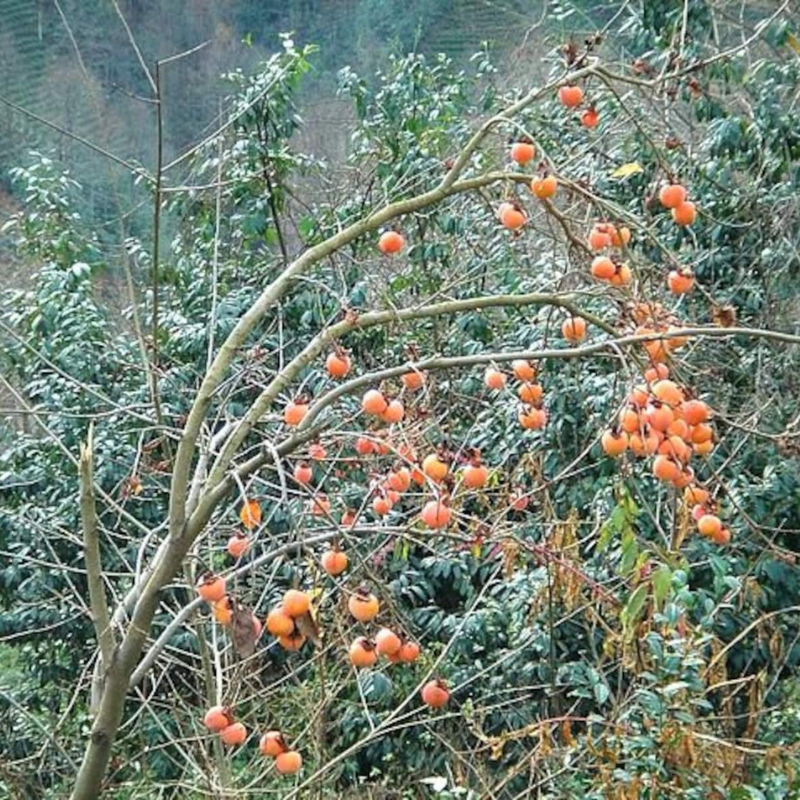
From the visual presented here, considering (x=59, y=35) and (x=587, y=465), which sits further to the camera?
(x=59, y=35)

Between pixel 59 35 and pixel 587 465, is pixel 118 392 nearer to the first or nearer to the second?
pixel 587 465

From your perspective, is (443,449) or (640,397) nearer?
(640,397)

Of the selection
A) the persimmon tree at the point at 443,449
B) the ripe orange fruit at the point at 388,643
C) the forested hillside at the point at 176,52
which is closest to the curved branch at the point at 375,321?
the persimmon tree at the point at 443,449

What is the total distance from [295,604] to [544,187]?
27.5 inches

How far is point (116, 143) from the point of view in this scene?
5.94m

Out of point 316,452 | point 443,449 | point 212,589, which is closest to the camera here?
point 212,589

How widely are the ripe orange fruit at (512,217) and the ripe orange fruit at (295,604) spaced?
2.24ft

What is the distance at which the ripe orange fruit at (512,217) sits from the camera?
6.52 feet

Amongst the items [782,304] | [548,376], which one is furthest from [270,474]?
[782,304]

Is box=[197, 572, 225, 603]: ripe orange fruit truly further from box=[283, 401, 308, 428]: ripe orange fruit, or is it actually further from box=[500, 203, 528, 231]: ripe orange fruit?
box=[500, 203, 528, 231]: ripe orange fruit

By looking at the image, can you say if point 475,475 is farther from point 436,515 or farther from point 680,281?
point 680,281

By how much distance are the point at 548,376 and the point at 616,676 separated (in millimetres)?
1008

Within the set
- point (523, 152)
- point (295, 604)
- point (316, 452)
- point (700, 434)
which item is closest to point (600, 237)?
point (523, 152)

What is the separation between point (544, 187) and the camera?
1.89 m
